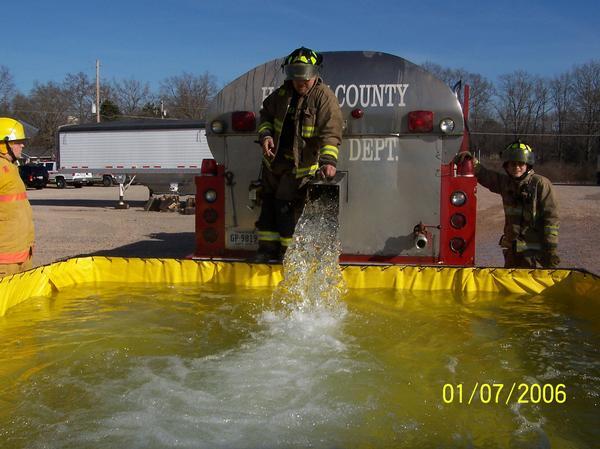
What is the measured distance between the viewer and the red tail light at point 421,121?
16.3 feet

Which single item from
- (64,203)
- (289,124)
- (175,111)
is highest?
(175,111)

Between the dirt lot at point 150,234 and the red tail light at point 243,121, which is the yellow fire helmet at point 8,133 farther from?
the dirt lot at point 150,234

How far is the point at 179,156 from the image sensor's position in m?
22.2

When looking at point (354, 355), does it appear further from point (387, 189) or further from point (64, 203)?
point (64, 203)

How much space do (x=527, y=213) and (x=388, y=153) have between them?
1.36m

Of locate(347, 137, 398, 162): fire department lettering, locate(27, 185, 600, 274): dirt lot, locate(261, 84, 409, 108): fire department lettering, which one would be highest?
locate(261, 84, 409, 108): fire department lettering

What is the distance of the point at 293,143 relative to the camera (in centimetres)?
498

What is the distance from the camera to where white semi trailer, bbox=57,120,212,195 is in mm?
22109

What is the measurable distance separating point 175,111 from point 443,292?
74.2 metres

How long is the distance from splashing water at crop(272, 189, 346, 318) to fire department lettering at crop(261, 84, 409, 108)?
1.01 meters

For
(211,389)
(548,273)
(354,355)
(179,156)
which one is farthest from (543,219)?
(179,156)
